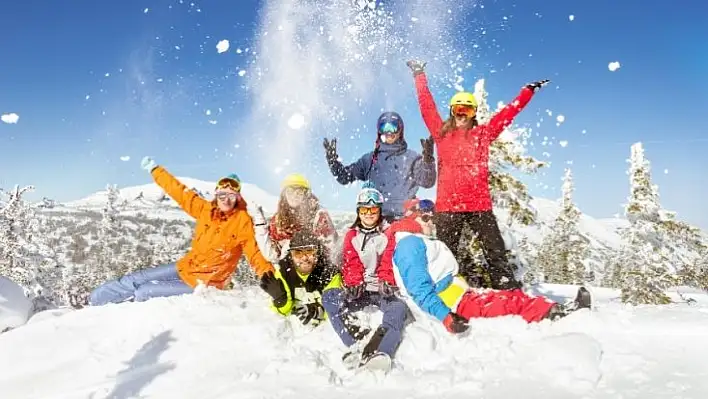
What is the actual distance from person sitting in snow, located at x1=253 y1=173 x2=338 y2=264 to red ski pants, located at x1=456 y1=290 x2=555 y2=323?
199cm

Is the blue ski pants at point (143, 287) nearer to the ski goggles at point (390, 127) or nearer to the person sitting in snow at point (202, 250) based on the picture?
the person sitting in snow at point (202, 250)

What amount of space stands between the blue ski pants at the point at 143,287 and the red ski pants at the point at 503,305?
416 centimetres

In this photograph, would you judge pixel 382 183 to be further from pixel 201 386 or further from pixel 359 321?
pixel 201 386

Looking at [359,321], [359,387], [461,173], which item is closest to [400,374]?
[359,387]

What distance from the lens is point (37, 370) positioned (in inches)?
215

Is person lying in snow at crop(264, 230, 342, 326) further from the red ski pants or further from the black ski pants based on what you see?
the black ski pants

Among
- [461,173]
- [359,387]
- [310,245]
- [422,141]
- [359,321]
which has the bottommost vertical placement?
[359,387]

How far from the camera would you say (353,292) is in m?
5.69

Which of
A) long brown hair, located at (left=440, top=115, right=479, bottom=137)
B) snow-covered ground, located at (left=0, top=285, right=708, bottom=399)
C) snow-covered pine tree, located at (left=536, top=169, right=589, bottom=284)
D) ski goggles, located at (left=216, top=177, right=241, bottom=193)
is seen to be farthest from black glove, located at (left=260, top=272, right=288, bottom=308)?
snow-covered pine tree, located at (left=536, top=169, right=589, bottom=284)

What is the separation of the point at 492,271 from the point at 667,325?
2.43m

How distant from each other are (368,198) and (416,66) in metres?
2.74

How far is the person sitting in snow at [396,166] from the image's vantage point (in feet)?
26.3

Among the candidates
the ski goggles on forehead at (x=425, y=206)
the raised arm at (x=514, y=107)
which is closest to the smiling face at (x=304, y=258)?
the ski goggles on forehead at (x=425, y=206)

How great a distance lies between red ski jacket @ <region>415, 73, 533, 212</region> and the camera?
22.6 feet
